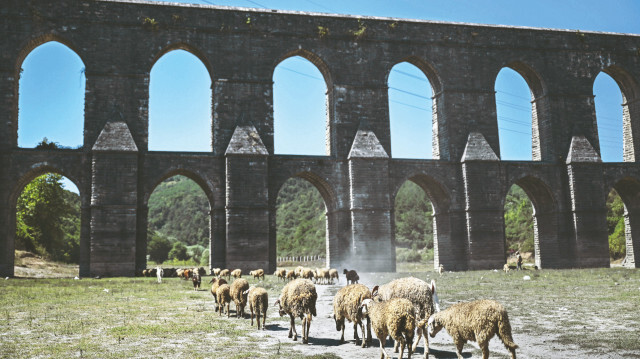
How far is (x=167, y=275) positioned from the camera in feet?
87.7

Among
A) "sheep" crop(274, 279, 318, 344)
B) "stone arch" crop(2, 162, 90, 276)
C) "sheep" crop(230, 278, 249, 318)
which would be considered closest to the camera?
"sheep" crop(274, 279, 318, 344)

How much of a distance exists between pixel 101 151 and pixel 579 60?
26.7 meters

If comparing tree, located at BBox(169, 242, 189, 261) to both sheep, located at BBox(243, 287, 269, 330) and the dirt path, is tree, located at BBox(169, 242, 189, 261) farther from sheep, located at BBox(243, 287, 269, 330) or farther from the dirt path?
the dirt path

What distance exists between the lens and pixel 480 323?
6.92m

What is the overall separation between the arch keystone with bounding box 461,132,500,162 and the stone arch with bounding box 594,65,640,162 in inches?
386

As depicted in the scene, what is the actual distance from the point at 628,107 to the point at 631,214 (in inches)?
255

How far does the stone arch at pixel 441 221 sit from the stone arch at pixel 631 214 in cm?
1046

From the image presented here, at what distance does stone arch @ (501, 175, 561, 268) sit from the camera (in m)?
30.8

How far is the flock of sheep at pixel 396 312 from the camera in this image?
6.93 metres

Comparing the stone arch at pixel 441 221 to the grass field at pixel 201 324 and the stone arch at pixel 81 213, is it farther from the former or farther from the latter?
the stone arch at pixel 81 213

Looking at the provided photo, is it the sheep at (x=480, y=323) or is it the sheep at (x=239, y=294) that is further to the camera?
the sheep at (x=239, y=294)

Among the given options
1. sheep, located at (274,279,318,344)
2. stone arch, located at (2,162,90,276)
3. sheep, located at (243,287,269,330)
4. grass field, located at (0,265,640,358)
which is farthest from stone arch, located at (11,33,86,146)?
sheep, located at (274,279,318,344)

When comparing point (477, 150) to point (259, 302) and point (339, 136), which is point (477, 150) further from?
point (259, 302)

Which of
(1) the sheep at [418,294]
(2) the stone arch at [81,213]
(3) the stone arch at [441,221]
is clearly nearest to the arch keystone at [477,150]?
(3) the stone arch at [441,221]
